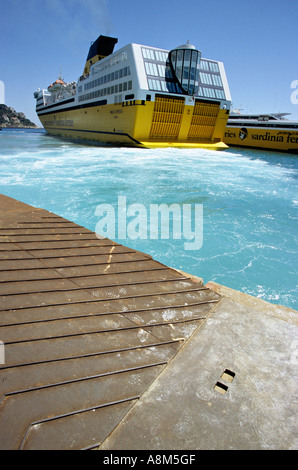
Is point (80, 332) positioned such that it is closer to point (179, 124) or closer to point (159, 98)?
point (159, 98)

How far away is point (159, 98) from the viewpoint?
23.5m

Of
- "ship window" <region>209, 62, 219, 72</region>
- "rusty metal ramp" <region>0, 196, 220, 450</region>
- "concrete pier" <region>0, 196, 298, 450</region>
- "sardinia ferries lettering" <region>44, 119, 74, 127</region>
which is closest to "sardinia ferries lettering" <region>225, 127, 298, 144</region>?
"ship window" <region>209, 62, 219, 72</region>

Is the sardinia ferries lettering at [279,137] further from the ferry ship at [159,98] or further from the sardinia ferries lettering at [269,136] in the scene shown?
the ferry ship at [159,98]

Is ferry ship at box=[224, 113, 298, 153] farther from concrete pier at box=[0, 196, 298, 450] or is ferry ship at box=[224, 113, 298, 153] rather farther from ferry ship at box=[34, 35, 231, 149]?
concrete pier at box=[0, 196, 298, 450]

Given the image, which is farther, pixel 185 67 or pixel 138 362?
pixel 185 67

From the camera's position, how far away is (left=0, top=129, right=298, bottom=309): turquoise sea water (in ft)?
18.3

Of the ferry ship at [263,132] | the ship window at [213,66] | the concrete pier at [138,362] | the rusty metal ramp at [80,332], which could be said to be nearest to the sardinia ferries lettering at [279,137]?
the ferry ship at [263,132]

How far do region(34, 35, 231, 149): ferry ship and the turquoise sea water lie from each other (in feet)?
21.8

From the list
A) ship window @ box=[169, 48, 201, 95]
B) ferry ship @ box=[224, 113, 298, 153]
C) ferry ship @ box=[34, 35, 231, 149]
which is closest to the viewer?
ferry ship @ box=[34, 35, 231, 149]

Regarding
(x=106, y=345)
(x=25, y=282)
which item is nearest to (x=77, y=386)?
(x=106, y=345)

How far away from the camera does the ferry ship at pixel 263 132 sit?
28.9 metres

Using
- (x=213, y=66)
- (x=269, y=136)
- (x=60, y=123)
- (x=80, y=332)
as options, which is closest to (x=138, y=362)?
(x=80, y=332)

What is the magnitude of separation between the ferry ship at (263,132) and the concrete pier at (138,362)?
32133mm

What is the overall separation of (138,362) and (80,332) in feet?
1.89
